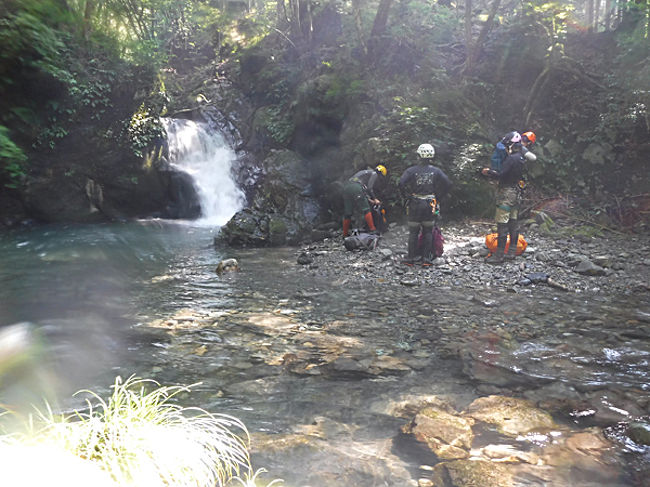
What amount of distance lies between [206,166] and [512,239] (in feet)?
42.6

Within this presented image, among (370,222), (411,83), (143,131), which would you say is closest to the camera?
(370,222)

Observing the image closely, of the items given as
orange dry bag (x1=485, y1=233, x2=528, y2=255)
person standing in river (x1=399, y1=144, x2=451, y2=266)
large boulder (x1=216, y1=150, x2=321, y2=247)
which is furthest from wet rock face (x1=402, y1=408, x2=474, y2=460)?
large boulder (x1=216, y1=150, x2=321, y2=247)

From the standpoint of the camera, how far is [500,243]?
8.44 metres

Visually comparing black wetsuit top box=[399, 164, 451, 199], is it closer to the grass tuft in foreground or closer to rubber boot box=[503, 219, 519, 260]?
rubber boot box=[503, 219, 519, 260]

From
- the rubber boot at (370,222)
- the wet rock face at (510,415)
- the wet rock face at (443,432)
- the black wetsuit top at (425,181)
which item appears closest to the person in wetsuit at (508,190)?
the black wetsuit top at (425,181)

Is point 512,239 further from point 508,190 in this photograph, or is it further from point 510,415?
point 510,415

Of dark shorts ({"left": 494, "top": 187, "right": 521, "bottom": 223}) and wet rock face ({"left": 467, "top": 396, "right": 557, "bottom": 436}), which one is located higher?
dark shorts ({"left": 494, "top": 187, "right": 521, "bottom": 223})

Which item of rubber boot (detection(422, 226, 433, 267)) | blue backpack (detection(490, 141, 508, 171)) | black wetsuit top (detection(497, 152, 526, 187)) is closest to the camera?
black wetsuit top (detection(497, 152, 526, 187))

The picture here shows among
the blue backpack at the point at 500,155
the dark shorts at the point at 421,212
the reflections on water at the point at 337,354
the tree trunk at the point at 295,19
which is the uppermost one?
the tree trunk at the point at 295,19

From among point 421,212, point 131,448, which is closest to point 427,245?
point 421,212

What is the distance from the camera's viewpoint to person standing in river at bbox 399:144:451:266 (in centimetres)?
848

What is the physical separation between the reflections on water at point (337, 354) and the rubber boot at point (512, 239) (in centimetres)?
178

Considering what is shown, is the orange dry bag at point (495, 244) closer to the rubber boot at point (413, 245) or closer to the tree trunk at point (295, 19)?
the rubber boot at point (413, 245)

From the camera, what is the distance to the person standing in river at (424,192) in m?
8.48
